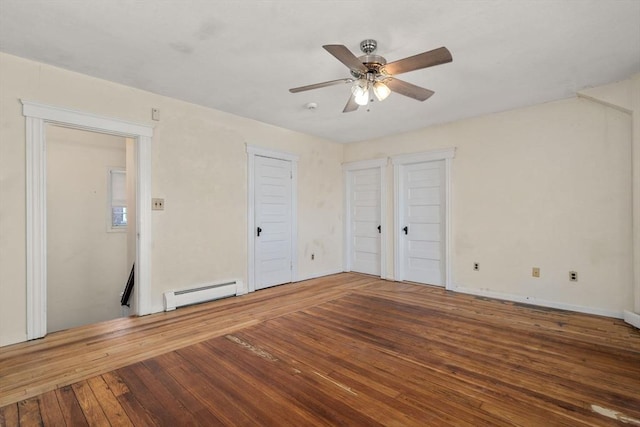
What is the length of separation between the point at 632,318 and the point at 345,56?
401cm

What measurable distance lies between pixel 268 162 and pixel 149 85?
1.94 metres

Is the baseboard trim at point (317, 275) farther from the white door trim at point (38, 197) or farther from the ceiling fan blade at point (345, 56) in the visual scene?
the ceiling fan blade at point (345, 56)

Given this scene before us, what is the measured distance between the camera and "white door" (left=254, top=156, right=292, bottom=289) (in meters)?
4.67

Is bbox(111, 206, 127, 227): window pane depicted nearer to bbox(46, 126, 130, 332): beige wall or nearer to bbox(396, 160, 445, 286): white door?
bbox(46, 126, 130, 332): beige wall

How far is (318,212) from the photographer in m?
5.66

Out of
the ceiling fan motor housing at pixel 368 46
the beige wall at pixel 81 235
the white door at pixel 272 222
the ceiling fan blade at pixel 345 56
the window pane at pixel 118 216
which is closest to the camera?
the ceiling fan blade at pixel 345 56

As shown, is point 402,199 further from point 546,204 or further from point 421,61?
point 421,61

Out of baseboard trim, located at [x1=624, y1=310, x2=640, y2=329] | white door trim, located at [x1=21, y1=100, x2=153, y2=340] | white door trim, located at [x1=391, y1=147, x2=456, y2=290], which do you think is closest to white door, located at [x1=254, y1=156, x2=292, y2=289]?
white door trim, located at [x1=391, y1=147, x2=456, y2=290]

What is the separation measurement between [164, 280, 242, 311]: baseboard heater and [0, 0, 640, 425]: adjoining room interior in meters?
0.03

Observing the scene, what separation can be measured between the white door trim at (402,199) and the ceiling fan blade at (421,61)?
2.78 m

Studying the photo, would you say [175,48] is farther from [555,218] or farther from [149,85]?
[555,218]

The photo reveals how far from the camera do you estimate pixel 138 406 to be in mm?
1840

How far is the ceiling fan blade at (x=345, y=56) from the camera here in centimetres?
195

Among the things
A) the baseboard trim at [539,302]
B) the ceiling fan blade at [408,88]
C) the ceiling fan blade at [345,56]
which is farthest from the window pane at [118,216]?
the baseboard trim at [539,302]
